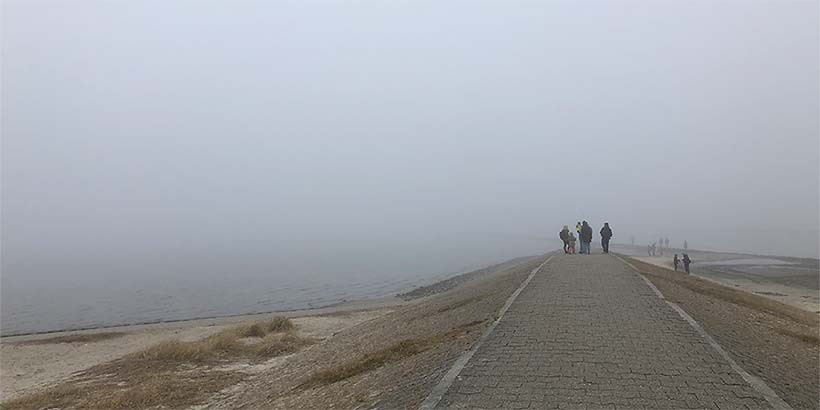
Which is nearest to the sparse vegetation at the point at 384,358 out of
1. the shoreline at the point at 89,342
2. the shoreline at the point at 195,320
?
the shoreline at the point at 89,342

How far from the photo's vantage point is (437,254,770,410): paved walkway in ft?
22.6

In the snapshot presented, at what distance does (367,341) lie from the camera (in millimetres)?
16734

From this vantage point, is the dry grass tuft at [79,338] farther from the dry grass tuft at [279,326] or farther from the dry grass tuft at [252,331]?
the dry grass tuft at [252,331]

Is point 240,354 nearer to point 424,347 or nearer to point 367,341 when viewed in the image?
point 367,341

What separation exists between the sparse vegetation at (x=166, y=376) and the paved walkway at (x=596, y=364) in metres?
7.58

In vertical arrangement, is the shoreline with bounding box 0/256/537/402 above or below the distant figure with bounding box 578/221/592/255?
below

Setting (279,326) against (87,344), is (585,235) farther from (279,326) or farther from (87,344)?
(87,344)

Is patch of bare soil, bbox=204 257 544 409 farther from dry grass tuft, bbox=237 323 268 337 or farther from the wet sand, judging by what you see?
the wet sand

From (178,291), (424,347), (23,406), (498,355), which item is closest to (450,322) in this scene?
(424,347)

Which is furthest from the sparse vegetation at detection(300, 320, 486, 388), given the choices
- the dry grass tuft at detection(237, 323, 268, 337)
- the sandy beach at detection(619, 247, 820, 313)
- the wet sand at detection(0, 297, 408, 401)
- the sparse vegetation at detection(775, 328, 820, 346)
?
the sandy beach at detection(619, 247, 820, 313)

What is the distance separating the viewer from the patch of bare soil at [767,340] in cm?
864

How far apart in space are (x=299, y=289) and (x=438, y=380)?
48.4 m

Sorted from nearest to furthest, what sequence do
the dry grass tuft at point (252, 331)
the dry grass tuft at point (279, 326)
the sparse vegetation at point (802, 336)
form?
1. the sparse vegetation at point (802, 336)
2. the dry grass tuft at point (252, 331)
3. the dry grass tuft at point (279, 326)

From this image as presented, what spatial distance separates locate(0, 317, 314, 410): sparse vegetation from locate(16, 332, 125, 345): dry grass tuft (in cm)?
1021
